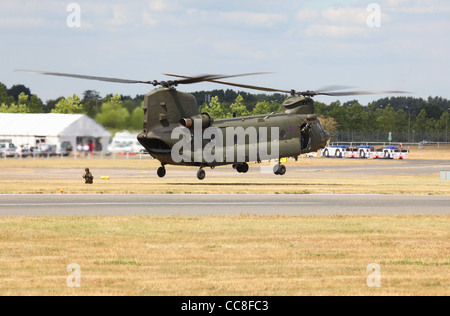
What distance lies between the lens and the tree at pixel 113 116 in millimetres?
58344

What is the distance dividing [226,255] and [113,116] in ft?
135

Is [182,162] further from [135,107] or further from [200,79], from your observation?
[135,107]

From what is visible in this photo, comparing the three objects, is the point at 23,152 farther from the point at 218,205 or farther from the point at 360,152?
the point at 218,205

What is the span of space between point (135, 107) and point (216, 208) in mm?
28185

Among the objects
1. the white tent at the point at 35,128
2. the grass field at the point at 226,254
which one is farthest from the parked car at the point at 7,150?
the grass field at the point at 226,254

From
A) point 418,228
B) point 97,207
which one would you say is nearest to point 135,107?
point 97,207

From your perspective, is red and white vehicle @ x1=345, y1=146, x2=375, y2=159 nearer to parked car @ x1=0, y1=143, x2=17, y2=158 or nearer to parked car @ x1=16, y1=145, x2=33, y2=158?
parked car @ x1=16, y1=145, x2=33, y2=158

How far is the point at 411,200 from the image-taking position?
3691 centimetres

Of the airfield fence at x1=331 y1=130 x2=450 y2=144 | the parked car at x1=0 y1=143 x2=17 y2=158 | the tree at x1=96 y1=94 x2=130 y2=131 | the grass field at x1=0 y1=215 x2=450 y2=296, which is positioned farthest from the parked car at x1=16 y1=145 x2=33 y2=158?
the airfield fence at x1=331 y1=130 x2=450 y2=144

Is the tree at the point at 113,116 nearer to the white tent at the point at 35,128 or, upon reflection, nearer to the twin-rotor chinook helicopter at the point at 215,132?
the twin-rotor chinook helicopter at the point at 215,132

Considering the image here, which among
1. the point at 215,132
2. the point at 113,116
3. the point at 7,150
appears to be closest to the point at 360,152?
the point at 7,150

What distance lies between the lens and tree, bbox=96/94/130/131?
5834 cm

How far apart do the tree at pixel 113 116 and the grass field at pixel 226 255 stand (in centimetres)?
3248

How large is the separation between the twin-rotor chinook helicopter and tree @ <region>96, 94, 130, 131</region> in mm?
13085
